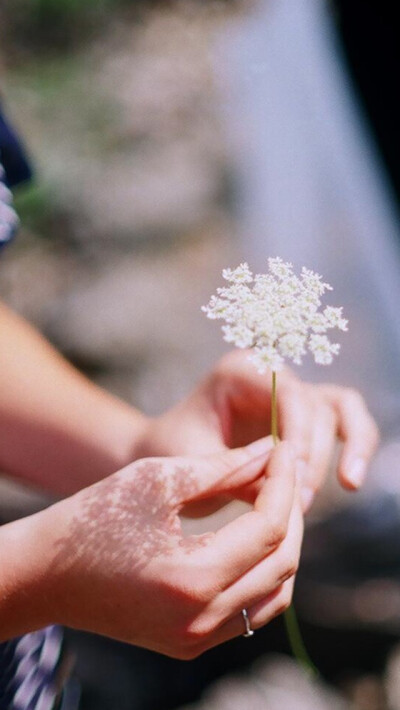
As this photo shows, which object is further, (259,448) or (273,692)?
(273,692)

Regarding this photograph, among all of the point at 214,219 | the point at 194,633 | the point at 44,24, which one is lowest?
the point at 194,633

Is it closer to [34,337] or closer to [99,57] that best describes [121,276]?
[99,57]

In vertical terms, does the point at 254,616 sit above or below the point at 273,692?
above

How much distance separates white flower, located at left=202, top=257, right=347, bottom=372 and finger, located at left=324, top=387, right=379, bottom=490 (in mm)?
250

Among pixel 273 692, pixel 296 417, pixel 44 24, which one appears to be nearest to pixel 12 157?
pixel 296 417

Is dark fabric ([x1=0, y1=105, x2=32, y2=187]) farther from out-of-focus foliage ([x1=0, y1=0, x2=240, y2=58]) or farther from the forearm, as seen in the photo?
out-of-focus foliage ([x1=0, y1=0, x2=240, y2=58])

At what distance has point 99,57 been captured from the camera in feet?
9.89

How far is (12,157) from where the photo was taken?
3.10ft

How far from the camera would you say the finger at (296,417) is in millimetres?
739

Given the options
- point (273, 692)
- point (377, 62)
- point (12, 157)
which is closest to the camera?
point (12, 157)

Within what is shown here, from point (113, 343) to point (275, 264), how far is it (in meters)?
1.62

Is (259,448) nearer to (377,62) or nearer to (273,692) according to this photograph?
(273,692)

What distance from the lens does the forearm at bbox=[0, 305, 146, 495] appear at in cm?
82

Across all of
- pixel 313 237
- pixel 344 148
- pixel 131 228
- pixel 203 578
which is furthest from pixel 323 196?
pixel 131 228
